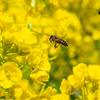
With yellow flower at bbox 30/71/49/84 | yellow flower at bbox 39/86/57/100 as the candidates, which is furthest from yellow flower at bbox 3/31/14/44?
yellow flower at bbox 39/86/57/100

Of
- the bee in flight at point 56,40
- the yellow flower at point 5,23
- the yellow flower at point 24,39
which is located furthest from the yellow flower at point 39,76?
the bee in flight at point 56,40

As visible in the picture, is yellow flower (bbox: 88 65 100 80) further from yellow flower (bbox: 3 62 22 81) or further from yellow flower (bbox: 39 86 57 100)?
yellow flower (bbox: 3 62 22 81)

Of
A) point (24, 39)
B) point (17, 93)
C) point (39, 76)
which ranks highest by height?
point (24, 39)

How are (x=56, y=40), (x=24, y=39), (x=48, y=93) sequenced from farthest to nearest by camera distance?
(x=56, y=40) < (x=48, y=93) < (x=24, y=39)

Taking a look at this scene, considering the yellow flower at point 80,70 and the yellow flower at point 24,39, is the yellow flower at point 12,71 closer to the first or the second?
the yellow flower at point 24,39

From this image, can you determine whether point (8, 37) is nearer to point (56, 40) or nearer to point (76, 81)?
point (76, 81)

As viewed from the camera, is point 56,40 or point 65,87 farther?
point 56,40

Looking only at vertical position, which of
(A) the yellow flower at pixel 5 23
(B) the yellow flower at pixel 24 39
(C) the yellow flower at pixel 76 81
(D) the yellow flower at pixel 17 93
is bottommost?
(D) the yellow flower at pixel 17 93

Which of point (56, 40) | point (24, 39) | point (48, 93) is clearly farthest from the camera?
point (56, 40)

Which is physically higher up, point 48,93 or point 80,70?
point 80,70

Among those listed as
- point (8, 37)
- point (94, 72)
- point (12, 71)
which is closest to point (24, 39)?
point (8, 37)

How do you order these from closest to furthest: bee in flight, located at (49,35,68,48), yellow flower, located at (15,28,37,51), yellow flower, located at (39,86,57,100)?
yellow flower, located at (15,28,37,51) → yellow flower, located at (39,86,57,100) → bee in flight, located at (49,35,68,48)
